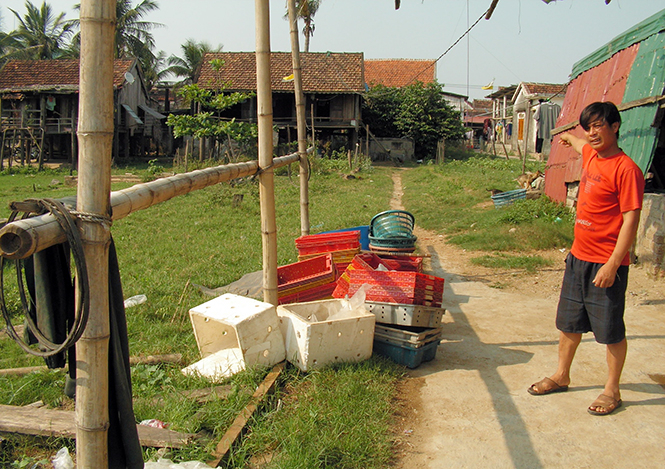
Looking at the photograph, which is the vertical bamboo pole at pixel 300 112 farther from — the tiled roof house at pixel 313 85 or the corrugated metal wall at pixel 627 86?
the tiled roof house at pixel 313 85

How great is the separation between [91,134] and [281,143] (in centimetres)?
2570

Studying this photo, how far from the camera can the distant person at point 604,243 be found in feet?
10.1

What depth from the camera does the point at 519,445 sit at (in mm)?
2941

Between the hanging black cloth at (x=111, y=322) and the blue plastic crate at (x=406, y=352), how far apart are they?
2.27 metres

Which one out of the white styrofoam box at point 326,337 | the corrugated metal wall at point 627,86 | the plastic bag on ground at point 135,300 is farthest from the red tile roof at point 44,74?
the white styrofoam box at point 326,337

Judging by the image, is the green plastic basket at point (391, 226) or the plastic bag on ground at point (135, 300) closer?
the plastic bag on ground at point (135, 300)

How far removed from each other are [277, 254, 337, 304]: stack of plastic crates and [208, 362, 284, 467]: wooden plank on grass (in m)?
1.04

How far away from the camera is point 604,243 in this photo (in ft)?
10.7

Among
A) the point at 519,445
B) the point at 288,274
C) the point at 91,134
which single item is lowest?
the point at 519,445

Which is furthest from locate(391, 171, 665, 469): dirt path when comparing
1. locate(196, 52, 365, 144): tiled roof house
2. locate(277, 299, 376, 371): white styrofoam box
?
locate(196, 52, 365, 144): tiled roof house

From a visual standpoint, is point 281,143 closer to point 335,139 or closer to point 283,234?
point 335,139

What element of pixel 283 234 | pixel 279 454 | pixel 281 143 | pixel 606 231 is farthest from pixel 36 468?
pixel 281 143

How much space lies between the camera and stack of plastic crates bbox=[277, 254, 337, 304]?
4652 mm

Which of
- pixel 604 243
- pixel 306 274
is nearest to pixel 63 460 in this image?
pixel 306 274
